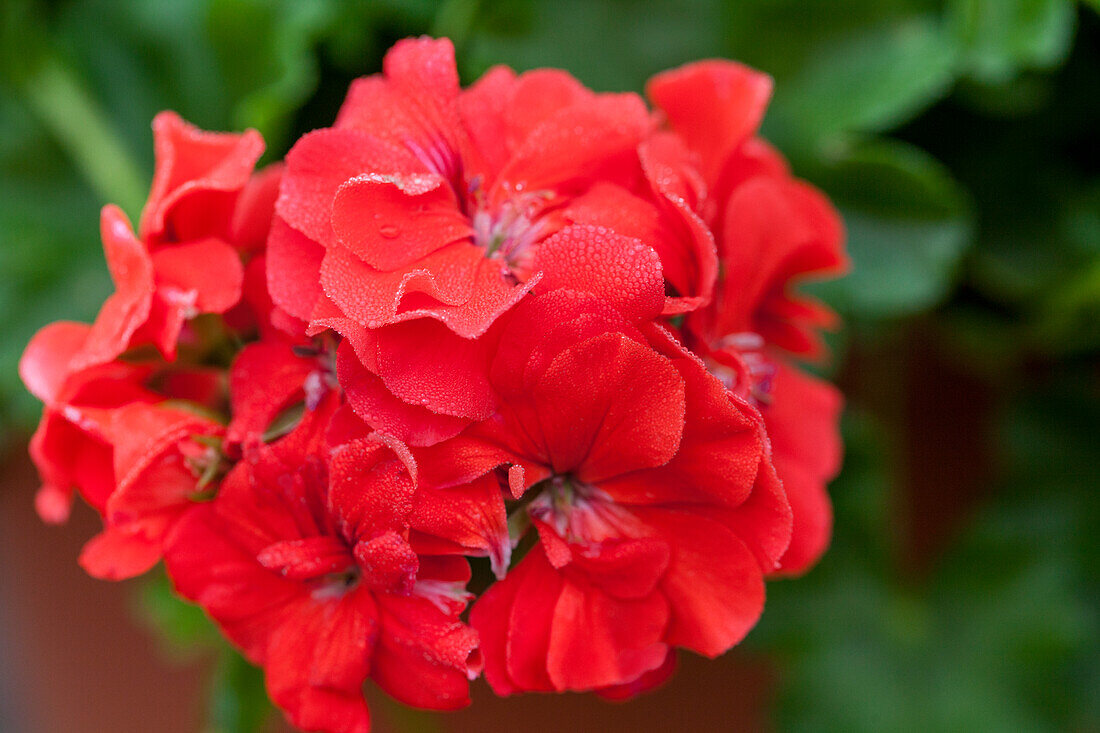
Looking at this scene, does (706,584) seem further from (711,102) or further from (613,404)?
(711,102)

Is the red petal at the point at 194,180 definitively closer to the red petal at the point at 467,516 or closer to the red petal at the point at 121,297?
the red petal at the point at 121,297

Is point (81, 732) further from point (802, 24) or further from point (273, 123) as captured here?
point (802, 24)

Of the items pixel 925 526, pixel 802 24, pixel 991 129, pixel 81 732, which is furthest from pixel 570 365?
pixel 81 732

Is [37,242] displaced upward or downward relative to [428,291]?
downward

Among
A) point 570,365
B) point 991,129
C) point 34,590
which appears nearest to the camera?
point 570,365

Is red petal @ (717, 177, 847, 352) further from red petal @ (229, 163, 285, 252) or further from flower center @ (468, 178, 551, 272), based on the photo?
red petal @ (229, 163, 285, 252)

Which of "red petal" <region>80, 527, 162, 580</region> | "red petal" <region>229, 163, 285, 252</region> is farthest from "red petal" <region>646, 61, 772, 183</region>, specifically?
"red petal" <region>80, 527, 162, 580</region>

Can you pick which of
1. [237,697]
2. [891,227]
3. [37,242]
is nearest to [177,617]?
[237,697]
